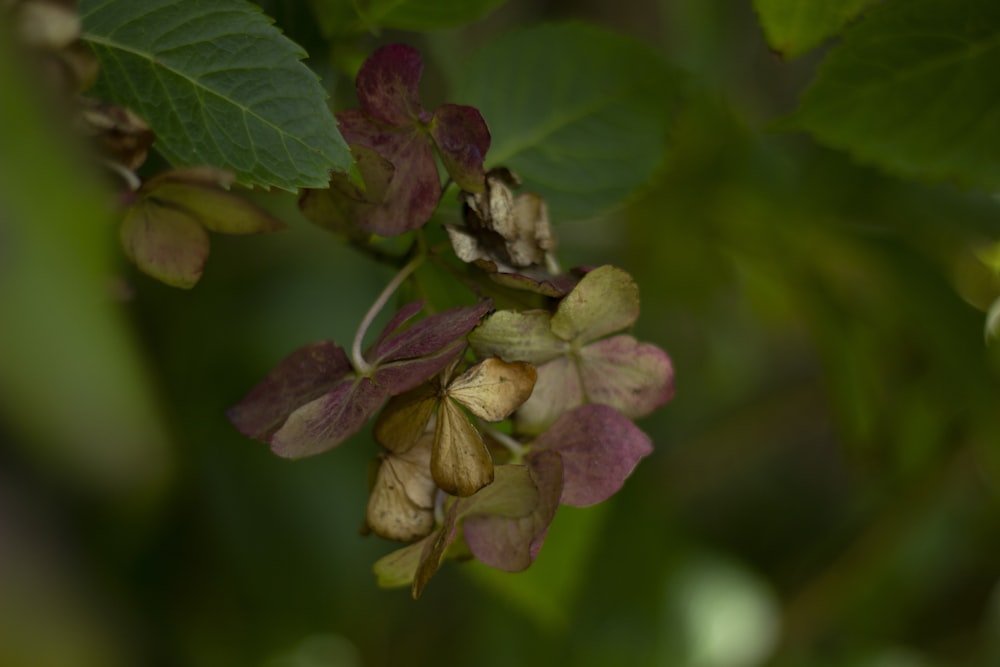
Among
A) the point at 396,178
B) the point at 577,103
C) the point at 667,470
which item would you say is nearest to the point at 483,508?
the point at 396,178

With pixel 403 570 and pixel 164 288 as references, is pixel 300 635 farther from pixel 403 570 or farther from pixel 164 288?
pixel 403 570

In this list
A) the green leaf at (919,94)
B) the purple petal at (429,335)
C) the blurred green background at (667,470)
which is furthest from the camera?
the blurred green background at (667,470)

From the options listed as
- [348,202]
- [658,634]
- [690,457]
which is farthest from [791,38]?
[690,457]

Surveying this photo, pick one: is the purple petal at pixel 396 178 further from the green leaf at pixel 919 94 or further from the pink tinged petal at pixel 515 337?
the green leaf at pixel 919 94

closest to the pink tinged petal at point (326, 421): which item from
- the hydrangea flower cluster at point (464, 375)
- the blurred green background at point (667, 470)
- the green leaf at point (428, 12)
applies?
the hydrangea flower cluster at point (464, 375)

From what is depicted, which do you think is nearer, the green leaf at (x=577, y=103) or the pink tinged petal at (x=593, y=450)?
the pink tinged petal at (x=593, y=450)

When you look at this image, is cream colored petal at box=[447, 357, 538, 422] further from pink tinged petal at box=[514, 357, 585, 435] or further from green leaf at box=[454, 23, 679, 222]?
green leaf at box=[454, 23, 679, 222]

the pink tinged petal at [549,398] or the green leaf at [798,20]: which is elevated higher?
the green leaf at [798,20]
